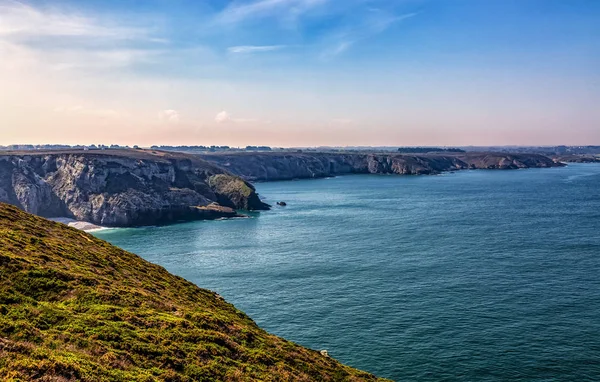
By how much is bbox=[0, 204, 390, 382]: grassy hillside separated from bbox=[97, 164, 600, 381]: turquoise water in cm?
1825

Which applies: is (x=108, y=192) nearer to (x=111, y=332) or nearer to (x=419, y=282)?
(x=419, y=282)

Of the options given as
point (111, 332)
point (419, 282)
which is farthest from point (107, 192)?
point (111, 332)

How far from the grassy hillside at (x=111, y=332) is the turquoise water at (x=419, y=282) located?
1825cm

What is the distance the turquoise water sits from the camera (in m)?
47.1

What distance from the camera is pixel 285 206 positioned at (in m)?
172

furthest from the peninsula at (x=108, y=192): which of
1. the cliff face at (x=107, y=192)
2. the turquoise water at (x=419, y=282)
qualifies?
the turquoise water at (x=419, y=282)

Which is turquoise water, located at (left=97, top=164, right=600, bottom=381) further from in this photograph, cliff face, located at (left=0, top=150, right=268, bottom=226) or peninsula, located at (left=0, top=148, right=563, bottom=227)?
peninsula, located at (left=0, top=148, right=563, bottom=227)

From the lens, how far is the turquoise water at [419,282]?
47.1 metres

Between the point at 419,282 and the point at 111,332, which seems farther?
the point at 419,282

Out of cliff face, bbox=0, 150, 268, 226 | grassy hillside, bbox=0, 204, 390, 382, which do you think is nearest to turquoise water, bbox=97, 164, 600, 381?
cliff face, bbox=0, 150, 268, 226

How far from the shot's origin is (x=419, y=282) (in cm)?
7031

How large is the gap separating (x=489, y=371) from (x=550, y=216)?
3955 inches

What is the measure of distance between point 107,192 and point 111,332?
131339mm

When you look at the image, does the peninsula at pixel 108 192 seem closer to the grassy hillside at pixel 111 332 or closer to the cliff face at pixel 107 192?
the cliff face at pixel 107 192
